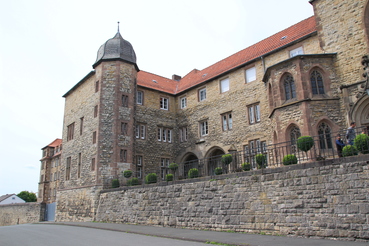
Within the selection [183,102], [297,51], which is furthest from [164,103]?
[297,51]

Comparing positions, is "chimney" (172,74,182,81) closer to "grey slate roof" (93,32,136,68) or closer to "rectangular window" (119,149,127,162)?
"grey slate roof" (93,32,136,68)

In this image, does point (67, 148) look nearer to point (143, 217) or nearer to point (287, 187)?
point (143, 217)

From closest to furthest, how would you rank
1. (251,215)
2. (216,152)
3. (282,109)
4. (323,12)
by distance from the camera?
(251,215) → (282,109) → (323,12) → (216,152)

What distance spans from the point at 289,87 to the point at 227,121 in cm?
731

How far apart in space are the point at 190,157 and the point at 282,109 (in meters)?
11.8

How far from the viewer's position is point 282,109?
17938 millimetres

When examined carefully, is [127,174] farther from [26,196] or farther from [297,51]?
[26,196]

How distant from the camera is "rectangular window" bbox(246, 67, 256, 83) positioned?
23.4 meters

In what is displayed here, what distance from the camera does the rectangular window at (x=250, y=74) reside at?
23.4m

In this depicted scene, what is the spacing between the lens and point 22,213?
→ 3712 centimetres

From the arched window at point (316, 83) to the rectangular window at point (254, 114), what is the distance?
Answer: 547cm

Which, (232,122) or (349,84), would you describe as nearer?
(349,84)

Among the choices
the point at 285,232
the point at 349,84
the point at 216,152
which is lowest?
the point at 285,232

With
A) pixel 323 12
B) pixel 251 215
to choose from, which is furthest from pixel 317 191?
pixel 323 12
